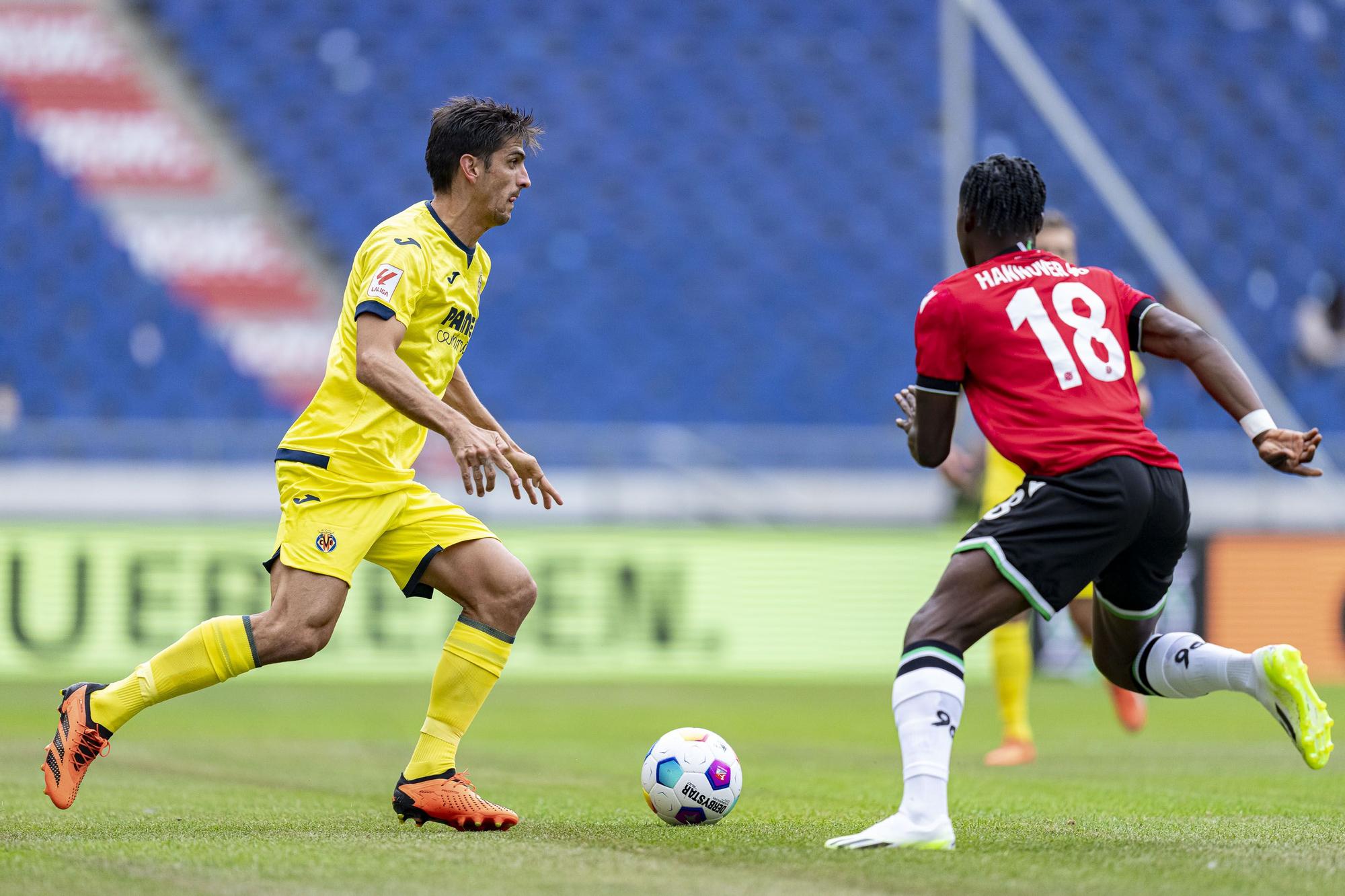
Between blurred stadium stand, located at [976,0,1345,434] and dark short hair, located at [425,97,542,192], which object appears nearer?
dark short hair, located at [425,97,542,192]

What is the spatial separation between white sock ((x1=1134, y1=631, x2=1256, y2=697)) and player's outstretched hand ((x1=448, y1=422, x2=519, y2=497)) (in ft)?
6.60

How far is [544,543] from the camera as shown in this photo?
13.6 meters

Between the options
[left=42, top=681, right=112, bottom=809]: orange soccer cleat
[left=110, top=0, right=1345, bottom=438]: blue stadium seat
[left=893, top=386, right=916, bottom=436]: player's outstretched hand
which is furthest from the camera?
[left=110, top=0, right=1345, bottom=438]: blue stadium seat

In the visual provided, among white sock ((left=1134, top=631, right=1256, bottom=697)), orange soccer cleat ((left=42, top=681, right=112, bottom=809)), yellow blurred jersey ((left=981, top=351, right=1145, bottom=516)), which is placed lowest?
orange soccer cleat ((left=42, top=681, right=112, bottom=809))

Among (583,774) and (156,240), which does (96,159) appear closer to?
(156,240)

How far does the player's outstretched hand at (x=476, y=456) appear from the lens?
15.4ft

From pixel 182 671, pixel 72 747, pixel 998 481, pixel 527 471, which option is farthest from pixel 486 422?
pixel 998 481

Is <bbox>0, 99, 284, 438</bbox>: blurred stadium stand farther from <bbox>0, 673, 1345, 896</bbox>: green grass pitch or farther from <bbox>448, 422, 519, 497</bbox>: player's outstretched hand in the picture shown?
<bbox>448, 422, 519, 497</bbox>: player's outstretched hand

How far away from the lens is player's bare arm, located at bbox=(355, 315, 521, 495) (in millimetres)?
4699

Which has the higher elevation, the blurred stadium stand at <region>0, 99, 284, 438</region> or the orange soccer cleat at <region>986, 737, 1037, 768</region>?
the blurred stadium stand at <region>0, 99, 284, 438</region>

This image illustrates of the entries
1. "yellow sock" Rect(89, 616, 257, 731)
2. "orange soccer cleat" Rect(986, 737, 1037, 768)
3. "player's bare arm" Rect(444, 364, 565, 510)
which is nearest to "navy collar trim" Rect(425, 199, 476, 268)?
"player's bare arm" Rect(444, 364, 565, 510)

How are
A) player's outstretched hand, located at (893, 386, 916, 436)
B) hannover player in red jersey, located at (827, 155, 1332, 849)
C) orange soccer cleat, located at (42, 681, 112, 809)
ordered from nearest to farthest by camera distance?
hannover player in red jersey, located at (827, 155, 1332, 849) → player's outstretched hand, located at (893, 386, 916, 436) → orange soccer cleat, located at (42, 681, 112, 809)

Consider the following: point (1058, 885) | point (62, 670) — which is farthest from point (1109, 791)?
point (62, 670)

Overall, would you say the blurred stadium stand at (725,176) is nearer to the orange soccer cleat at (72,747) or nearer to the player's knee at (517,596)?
the player's knee at (517,596)
